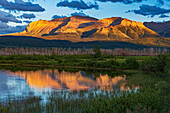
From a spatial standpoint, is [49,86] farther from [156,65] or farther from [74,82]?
[156,65]

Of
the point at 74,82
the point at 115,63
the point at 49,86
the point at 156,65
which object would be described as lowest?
the point at 74,82

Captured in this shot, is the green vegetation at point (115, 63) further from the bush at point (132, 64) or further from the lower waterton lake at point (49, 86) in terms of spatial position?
the lower waterton lake at point (49, 86)

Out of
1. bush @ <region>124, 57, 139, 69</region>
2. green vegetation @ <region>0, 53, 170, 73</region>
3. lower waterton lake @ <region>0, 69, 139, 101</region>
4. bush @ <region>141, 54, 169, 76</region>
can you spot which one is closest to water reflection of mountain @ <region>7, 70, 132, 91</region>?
lower waterton lake @ <region>0, 69, 139, 101</region>

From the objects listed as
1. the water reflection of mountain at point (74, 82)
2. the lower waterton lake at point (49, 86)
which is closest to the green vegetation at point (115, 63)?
the water reflection of mountain at point (74, 82)

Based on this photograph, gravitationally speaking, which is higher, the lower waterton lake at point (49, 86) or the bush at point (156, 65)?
the bush at point (156, 65)

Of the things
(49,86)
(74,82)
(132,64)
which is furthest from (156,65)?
(49,86)

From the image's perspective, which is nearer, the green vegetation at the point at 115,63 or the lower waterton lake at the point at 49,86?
the lower waterton lake at the point at 49,86

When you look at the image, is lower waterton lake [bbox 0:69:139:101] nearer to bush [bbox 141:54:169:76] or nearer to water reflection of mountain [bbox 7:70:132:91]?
water reflection of mountain [bbox 7:70:132:91]

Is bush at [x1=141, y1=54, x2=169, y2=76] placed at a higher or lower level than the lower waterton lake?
higher

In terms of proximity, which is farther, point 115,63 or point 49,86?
point 115,63

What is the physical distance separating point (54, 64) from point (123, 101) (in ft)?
245

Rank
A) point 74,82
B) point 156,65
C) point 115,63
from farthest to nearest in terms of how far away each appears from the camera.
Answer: point 115,63, point 156,65, point 74,82

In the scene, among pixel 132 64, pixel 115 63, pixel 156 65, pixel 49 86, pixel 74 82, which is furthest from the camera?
pixel 115 63

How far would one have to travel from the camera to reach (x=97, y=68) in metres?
85.1
